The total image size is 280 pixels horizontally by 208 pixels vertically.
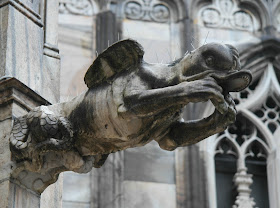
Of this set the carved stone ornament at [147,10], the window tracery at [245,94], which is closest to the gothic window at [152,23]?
the carved stone ornament at [147,10]

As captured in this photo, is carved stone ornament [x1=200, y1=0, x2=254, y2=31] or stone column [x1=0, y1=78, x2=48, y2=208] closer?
stone column [x1=0, y1=78, x2=48, y2=208]

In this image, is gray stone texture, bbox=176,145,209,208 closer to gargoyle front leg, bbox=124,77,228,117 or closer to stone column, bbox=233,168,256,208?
stone column, bbox=233,168,256,208

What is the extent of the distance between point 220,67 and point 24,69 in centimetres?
133

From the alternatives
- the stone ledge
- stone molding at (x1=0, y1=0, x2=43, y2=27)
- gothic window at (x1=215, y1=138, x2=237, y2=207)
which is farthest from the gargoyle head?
gothic window at (x1=215, y1=138, x2=237, y2=207)

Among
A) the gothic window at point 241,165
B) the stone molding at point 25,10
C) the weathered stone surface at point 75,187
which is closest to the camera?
the stone molding at point 25,10

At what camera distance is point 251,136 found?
40.0 feet

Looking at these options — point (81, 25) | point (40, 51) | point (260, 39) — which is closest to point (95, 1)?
point (81, 25)

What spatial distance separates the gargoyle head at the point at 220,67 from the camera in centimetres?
598

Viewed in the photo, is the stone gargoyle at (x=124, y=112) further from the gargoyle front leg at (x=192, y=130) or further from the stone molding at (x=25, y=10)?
the stone molding at (x=25, y=10)

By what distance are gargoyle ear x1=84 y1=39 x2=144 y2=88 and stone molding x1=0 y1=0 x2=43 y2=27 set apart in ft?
2.85

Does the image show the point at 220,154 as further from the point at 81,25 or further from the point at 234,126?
the point at 81,25

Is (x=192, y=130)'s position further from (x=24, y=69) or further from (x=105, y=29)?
(x=105, y=29)

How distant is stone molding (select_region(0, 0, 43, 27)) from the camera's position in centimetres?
705

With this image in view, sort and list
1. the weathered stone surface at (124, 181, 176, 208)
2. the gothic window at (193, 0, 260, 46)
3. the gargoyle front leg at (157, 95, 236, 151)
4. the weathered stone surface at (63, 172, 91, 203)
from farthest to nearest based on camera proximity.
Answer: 1. the gothic window at (193, 0, 260, 46)
2. the weathered stone surface at (124, 181, 176, 208)
3. the weathered stone surface at (63, 172, 91, 203)
4. the gargoyle front leg at (157, 95, 236, 151)
